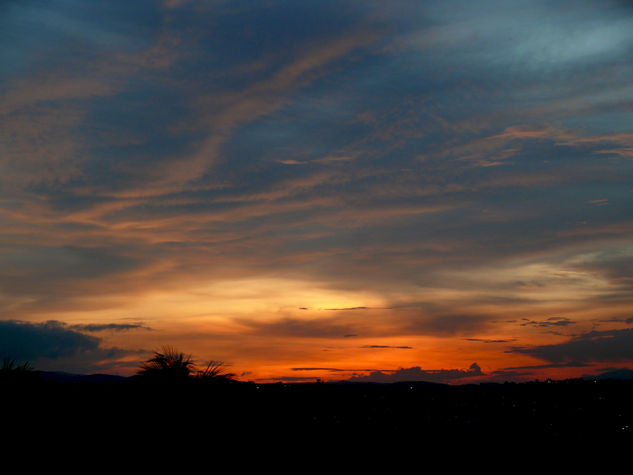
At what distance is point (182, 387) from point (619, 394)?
1076 inches

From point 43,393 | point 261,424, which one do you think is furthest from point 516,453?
point 43,393

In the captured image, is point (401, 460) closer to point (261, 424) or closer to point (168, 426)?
point (261, 424)

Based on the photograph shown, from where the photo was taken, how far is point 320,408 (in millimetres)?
31344

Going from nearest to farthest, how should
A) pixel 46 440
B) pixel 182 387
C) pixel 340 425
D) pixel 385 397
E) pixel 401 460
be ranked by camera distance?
pixel 46 440, pixel 182 387, pixel 401 460, pixel 340 425, pixel 385 397

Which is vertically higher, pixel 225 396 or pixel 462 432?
pixel 225 396

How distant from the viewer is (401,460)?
2642cm

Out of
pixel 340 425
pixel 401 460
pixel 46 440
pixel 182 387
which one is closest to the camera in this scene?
pixel 46 440

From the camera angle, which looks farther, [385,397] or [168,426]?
[385,397]

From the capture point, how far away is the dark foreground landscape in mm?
21812

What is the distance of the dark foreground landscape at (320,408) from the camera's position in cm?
2181

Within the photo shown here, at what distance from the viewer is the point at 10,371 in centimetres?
2378

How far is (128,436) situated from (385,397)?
57.7 feet

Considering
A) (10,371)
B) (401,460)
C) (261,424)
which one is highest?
(10,371)

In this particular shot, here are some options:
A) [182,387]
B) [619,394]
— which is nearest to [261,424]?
[182,387]
